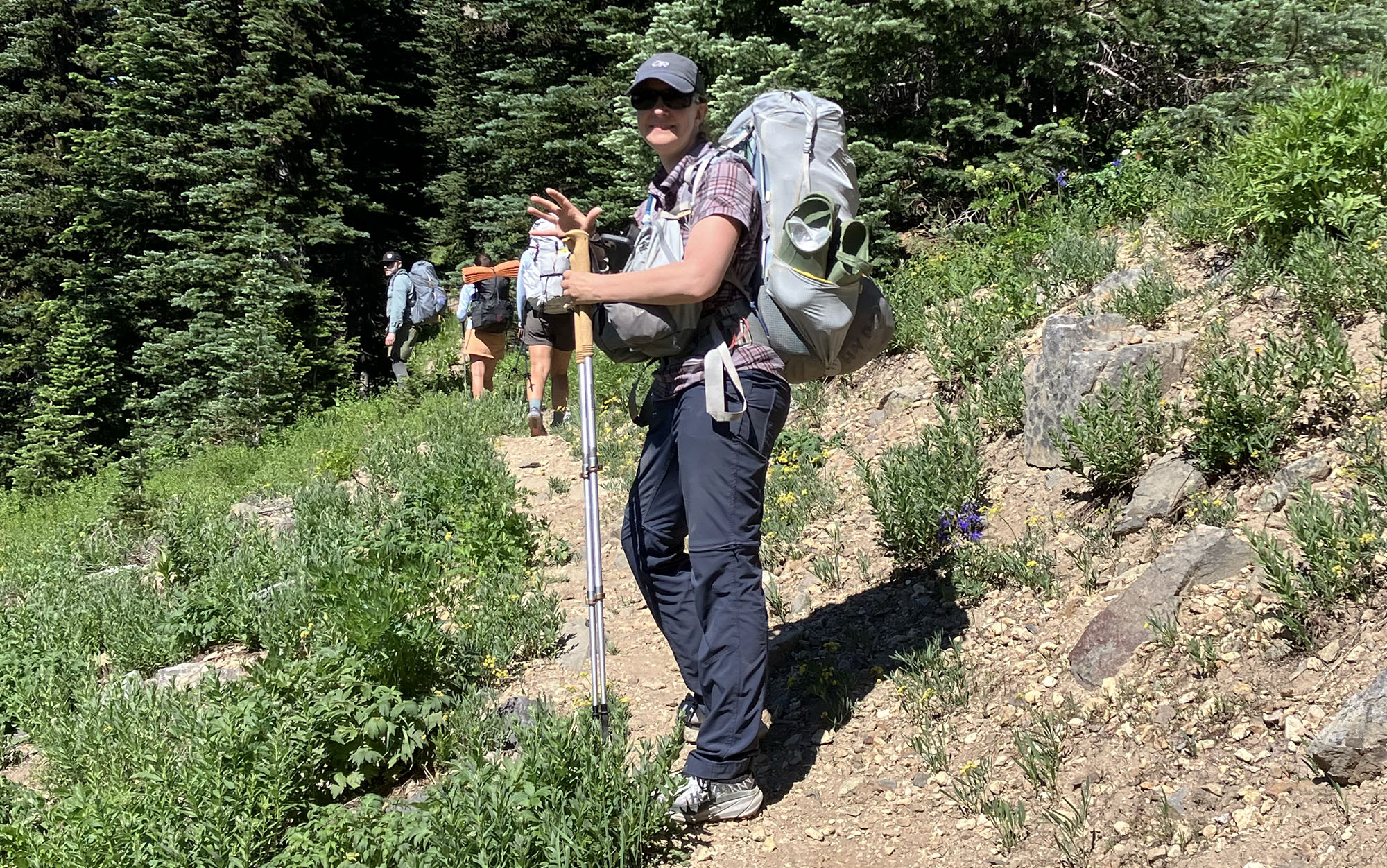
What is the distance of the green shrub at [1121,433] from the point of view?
448 centimetres

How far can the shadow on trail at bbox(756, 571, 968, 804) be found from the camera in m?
3.86

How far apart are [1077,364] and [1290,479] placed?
1.39 metres

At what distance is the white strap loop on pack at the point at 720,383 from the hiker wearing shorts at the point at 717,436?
3 centimetres

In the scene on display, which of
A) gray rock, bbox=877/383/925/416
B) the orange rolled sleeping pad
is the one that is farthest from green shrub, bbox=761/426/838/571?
the orange rolled sleeping pad

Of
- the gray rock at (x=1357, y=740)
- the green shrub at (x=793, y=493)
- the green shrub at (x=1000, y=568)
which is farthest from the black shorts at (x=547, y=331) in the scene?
the gray rock at (x=1357, y=740)

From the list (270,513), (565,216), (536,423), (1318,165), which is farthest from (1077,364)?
(270,513)

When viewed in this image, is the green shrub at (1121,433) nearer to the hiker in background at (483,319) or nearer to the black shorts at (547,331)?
the black shorts at (547,331)

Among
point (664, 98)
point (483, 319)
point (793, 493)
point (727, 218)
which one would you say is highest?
point (664, 98)

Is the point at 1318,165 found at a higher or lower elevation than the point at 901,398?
higher

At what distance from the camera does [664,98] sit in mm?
3301

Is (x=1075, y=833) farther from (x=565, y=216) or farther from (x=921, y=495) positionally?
(x=565, y=216)

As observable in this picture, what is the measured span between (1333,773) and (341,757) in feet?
10.8

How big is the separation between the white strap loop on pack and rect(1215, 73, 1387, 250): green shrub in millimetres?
3840

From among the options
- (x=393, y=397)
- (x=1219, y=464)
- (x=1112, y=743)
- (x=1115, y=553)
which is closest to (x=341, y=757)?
(x=1112, y=743)
